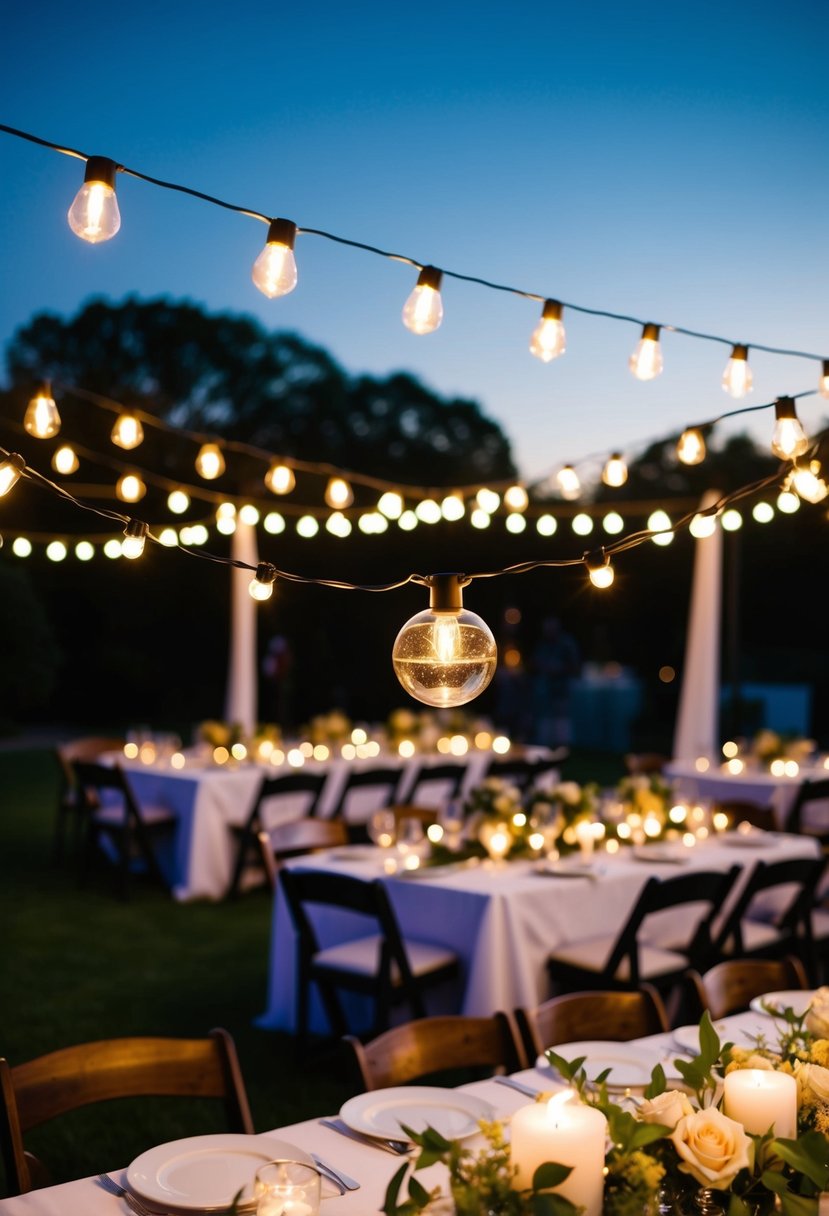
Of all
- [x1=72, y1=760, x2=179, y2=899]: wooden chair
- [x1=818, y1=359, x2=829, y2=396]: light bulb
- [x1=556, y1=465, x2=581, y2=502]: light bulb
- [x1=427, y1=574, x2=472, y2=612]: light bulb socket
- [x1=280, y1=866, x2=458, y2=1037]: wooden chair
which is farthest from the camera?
[x1=72, y1=760, x2=179, y2=899]: wooden chair

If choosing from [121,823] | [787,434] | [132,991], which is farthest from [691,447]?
[121,823]

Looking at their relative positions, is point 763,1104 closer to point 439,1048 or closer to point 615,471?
point 439,1048

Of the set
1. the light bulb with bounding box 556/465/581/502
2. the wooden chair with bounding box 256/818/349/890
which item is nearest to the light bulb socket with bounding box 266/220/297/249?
the wooden chair with bounding box 256/818/349/890

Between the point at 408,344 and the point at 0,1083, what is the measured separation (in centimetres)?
1821

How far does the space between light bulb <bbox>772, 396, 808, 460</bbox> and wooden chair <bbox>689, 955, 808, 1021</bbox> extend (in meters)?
1.29

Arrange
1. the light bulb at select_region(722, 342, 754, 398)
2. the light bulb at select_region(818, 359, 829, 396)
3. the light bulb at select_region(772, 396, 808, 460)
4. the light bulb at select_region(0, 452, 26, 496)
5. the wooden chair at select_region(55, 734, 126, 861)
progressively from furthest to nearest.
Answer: the wooden chair at select_region(55, 734, 126, 861)
the light bulb at select_region(722, 342, 754, 398)
the light bulb at select_region(818, 359, 829, 396)
the light bulb at select_region(772, 396, 808, 460)
the light bulb at select_region(0, 452, 26, 496)

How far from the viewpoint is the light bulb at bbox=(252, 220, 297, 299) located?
8.18 ft

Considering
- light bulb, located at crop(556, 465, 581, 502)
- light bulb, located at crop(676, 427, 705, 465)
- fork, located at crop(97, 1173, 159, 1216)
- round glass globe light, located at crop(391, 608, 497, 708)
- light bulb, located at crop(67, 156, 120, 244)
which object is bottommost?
fork, located at crop(97, 1173, 159, 1216)

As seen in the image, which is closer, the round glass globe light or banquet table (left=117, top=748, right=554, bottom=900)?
the round glass globe light

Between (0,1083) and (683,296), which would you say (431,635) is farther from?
(683,296)

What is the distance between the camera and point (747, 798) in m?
7.92

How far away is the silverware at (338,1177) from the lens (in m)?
1.92

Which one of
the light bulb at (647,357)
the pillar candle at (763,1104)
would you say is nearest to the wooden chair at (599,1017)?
the pillar candle at (763,1104)

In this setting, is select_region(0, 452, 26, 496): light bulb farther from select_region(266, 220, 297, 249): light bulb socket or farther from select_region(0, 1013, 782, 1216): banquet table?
select_region(0, 1013, 782, 1216): banquet table
